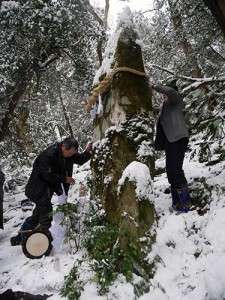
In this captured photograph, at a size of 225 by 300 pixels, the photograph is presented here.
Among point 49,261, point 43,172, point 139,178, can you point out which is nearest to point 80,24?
point 43,172

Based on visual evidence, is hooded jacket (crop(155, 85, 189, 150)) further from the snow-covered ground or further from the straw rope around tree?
the snow-covered ground

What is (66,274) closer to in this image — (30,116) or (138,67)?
(138,67)

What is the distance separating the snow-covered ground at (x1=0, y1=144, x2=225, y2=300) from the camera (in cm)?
280

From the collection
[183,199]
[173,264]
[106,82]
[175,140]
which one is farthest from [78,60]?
[173,264]

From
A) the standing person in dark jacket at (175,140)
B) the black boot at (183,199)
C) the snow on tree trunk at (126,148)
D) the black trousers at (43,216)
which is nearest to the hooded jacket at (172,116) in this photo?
the standing person in dark jacket at (175,140)

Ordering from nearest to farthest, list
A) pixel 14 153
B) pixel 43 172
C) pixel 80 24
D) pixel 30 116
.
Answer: pixel 43 172
pixel 80 24
pixel 14 153
pixel 30 116

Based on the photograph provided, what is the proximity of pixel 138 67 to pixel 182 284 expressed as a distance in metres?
2.64

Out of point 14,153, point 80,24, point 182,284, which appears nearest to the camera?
point 182,284

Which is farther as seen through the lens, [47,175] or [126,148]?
[47,175]

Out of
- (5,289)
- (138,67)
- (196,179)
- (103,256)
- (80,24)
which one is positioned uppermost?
(80,24)

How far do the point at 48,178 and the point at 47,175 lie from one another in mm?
45

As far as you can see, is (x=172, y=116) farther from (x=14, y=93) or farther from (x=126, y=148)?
(x=14, y=93)

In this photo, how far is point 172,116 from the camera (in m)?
4.19

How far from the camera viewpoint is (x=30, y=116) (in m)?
10.1
